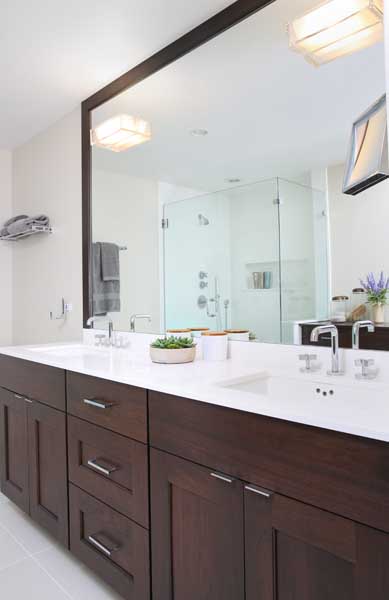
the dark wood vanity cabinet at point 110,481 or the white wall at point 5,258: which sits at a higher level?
the white wall at point 5,258

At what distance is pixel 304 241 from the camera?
5.24 ft

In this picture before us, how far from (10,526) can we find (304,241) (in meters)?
1.95

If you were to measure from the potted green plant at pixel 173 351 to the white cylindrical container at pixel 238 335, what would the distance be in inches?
6.4

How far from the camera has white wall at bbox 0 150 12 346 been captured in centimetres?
344

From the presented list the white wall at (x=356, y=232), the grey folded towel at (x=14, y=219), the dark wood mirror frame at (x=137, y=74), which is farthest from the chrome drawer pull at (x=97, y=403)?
the grey folded towel at (x=14, y=219)

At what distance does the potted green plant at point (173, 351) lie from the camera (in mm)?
1758

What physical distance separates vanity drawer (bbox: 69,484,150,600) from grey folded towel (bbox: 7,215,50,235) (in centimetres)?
183

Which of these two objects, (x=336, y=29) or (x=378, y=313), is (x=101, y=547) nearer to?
(x=378, y=313)

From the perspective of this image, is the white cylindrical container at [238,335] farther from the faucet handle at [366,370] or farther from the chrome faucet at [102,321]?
the chrome faucet at [102,321]

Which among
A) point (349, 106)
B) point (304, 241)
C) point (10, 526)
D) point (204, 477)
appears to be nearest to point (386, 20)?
point (349, 106)

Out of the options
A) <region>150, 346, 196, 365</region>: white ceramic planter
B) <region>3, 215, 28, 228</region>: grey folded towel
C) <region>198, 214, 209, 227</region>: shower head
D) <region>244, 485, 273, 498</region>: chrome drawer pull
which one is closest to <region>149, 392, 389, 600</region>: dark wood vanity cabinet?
<region>244, 485, 273, 498</region>: chrome drawer pull

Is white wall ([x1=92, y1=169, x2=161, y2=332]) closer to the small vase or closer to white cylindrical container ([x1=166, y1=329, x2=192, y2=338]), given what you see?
white cylindrical container ([x1=166, y1=329, x2=192, y2=338])

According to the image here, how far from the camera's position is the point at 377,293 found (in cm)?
140

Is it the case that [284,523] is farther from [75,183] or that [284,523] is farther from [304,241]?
[75,183]
